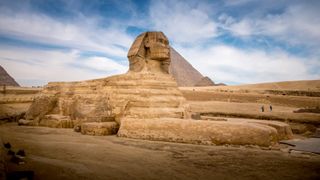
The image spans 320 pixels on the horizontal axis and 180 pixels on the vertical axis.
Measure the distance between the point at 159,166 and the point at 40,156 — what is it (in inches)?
106

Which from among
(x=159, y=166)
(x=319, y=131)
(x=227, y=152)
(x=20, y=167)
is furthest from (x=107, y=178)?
(x=319, y=131)

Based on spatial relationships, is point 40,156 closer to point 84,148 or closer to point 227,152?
point 84,148

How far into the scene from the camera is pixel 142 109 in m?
8.02

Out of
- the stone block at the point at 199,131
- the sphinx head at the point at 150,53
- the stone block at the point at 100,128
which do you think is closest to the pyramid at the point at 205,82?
the sphinx head at the point at 150,53

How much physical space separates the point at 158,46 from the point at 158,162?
5.13 meters

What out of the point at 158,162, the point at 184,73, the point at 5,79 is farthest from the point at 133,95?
the point at 5,79

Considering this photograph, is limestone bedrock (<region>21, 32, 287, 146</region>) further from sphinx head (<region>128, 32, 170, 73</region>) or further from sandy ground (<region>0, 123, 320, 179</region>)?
sandy ground (<region>0, 123, 320, 179</region>)

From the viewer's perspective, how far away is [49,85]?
12.6 m

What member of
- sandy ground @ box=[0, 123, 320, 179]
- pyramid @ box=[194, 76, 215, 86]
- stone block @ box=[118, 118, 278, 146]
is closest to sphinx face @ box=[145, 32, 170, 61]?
stone block @ box=[118, 118, 278, 146]

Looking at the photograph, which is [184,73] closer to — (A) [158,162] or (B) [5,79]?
(A) [158,162]

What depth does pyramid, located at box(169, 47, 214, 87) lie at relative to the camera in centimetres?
3688

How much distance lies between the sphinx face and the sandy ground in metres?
3.57

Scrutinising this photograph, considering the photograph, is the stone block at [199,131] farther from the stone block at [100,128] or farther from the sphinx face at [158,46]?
the sphinx face at [158,46]

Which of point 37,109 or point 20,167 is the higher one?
point 37,109
